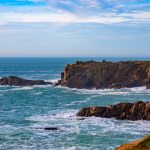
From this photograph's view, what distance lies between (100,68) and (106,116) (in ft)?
136

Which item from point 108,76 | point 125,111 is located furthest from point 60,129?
point 108,76

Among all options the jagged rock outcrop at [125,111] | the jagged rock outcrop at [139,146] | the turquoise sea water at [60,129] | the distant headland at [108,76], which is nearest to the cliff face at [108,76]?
the distant headland at [108,76]

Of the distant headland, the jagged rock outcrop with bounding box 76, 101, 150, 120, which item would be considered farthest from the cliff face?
the jagged rock outcrop with bounding box 76, 101, 150, 120

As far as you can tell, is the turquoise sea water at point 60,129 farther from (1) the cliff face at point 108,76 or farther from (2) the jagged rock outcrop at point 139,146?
(1) the cliff face at point 108,76

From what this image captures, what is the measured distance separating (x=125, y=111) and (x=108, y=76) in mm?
39209

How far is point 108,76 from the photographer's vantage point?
77688 millimetres

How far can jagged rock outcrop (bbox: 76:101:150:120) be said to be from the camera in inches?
1491

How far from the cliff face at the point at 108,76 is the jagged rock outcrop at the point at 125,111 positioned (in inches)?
1347

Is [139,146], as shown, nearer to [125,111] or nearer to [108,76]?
[125,111]

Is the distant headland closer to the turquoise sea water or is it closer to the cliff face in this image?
the cliff face

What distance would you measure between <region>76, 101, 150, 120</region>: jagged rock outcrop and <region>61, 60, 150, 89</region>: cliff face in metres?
34.2

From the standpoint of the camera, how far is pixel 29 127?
35.7 m

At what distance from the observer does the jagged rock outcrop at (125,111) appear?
37.9 m

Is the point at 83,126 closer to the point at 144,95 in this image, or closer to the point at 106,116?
the point at 106,116
